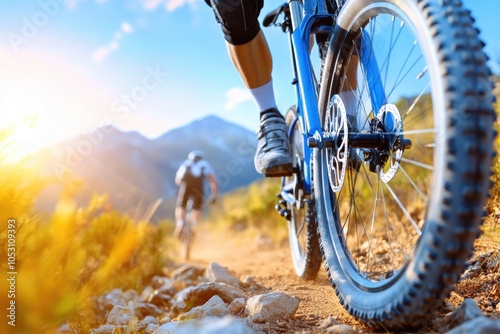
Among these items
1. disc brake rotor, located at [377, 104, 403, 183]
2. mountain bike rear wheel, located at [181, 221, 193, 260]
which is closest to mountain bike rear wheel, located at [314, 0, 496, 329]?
disc brake rotor, located at [377, 104, 403, 183]

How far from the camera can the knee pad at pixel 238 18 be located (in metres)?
1.99

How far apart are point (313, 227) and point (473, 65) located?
1.53 meters

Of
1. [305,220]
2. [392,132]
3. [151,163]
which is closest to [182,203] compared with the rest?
[305,220]

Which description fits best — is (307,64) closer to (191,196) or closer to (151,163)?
(191,196)

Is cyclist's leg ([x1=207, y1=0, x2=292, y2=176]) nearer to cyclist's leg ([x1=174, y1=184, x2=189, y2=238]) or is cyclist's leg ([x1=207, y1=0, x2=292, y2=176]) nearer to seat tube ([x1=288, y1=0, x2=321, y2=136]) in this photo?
seat tube ([x1=288, y1=0, x2=321, y2=136])

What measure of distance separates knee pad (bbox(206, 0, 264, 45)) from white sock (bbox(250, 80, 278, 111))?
0.27 metres

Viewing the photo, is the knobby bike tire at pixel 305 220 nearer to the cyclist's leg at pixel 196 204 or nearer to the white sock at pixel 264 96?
the white sock at pixel 264 96

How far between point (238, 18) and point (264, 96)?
447 mm

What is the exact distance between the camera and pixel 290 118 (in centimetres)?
287

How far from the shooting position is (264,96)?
232cm

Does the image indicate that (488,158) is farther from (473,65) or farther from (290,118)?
(290,118)

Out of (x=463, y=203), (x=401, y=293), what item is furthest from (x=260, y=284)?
(x=463, y=203)

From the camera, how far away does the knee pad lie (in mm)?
1990

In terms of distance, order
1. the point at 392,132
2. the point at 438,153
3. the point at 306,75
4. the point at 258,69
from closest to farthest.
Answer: the point at 438,153, the point at 392,132, the point at 306,75, the point at 258,69
